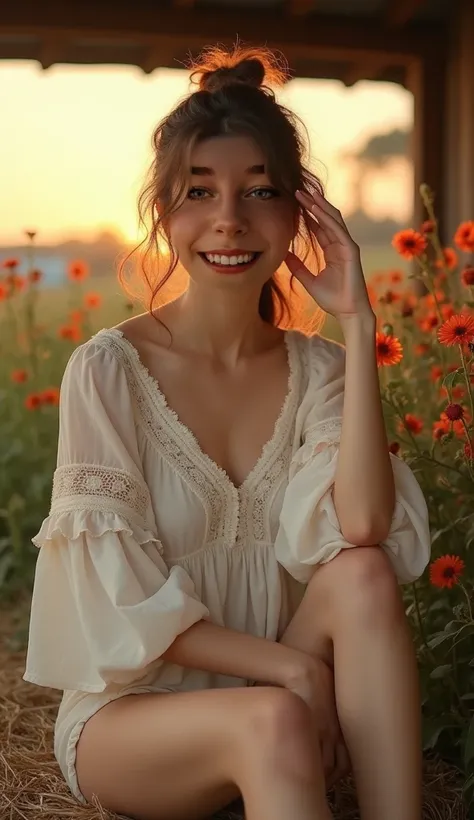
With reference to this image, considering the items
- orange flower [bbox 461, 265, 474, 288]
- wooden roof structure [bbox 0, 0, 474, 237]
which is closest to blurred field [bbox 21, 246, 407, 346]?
wooden roof structure [bbox 0, 0, 474, 237]

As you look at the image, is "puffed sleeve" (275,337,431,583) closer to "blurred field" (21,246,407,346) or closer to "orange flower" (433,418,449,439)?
"orange flower" (433,418,449,439)

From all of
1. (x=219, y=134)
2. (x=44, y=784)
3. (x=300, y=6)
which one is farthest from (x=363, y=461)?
(x=300, y=6)

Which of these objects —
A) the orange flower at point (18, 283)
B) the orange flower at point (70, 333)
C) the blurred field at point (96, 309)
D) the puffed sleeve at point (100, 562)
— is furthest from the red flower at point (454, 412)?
the blurred field at point (96, 309)

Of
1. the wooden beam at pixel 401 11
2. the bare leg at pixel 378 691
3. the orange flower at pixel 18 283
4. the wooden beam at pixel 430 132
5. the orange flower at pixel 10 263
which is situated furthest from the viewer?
the wooden beam at pixel 430 132

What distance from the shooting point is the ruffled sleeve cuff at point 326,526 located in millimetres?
1873

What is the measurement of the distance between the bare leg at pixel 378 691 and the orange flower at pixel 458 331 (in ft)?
1.40

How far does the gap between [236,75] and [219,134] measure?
154mm

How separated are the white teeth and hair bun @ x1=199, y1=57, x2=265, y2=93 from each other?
12.0 inches

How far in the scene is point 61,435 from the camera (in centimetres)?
187

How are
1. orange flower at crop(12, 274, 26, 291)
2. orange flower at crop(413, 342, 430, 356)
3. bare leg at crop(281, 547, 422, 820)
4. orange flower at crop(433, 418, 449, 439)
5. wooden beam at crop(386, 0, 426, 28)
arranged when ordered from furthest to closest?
wooden beam at crop(386, 0, 426, 28) < orange flower at crop(12, 274, 26, 291) < orange flower at crop(413, 342, 430, 356) < orange flower at crop(433, 418, 449, 439) < bare leg at crop(281, 547, 422, 820)

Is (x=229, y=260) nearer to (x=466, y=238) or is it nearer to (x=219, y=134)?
(x=219, y=134)

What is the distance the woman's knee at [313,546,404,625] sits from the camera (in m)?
1.75

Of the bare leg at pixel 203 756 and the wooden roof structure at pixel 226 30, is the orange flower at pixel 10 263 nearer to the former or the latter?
the wooden roof structure at pixel 226 30

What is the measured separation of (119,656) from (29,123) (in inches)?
113
